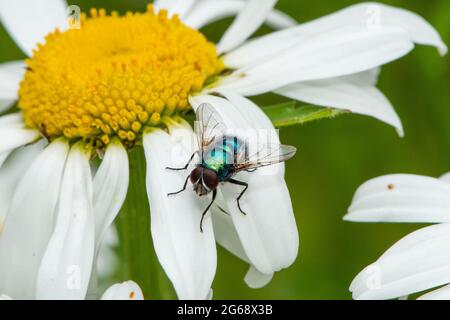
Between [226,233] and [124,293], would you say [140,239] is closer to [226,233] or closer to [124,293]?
[226,233]

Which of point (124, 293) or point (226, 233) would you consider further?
point (226, 233)

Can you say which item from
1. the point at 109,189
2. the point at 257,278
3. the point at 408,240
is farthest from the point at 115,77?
the point at 408,240

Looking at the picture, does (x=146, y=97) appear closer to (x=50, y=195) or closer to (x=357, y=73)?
(x=50, y=195)

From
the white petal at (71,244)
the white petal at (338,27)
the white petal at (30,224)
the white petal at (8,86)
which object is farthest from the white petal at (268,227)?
the white petal at (8,86)

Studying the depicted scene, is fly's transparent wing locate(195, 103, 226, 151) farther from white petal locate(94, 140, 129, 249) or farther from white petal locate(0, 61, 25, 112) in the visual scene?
white petal locate(0, 61, 25, 112)
